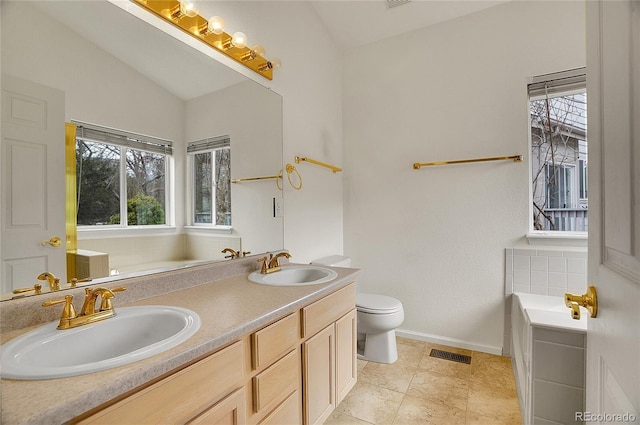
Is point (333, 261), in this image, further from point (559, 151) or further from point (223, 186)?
point (559, 151)

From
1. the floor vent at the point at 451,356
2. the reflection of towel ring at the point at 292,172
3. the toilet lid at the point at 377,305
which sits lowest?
the floor vent at the point at 451,356

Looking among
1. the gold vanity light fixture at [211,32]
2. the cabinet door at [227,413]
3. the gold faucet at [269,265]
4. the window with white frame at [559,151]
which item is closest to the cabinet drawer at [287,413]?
the cabinet door at [227,413]

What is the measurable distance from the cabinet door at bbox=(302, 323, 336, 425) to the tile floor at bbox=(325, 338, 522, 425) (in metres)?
0.28

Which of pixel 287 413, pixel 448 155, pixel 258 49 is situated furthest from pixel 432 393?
pixel 258 49

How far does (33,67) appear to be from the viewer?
3.05 ft

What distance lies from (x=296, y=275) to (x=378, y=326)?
2.67 ft

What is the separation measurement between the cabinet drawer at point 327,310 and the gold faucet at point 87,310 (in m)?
0.72

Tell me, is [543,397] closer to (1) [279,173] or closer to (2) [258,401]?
(2) [258,401]

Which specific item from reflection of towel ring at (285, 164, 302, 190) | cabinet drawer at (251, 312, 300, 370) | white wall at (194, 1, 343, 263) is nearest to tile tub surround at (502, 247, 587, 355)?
white wall at (194, 1, 343, 263)

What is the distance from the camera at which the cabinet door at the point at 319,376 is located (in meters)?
1.31

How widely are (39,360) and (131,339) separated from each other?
242 millimetres

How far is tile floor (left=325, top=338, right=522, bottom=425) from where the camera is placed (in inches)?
64.6

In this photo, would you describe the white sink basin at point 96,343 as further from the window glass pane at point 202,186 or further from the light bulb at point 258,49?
the light bulb at point 258,49

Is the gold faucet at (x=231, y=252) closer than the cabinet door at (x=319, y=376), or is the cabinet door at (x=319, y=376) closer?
the cabinet door at (x=319, y=376)
